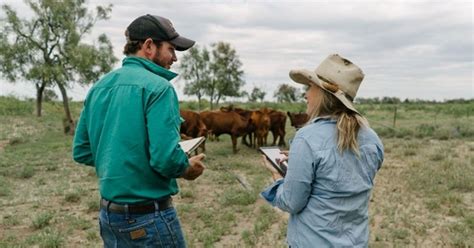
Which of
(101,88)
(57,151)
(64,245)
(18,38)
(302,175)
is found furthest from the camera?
(18,38)

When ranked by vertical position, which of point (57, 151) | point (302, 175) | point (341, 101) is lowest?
point (57, 151)

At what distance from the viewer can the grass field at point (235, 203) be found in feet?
19.9

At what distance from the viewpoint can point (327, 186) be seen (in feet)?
8.22

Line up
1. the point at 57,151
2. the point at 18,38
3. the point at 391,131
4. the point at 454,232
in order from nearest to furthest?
the point at 454,232 → the point at 57,151 → the point at 391,131 → the point at 18,38

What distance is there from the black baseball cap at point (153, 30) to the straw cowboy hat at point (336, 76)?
699 mm

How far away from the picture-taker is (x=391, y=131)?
20.2 meters

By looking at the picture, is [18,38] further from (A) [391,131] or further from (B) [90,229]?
(B) [90,229]

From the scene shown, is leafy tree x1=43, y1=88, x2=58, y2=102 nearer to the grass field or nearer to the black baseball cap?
the grass field

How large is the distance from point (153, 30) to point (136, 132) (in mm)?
572

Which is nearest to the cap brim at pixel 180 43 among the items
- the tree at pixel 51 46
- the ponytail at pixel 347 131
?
the ponytail at pixel 347 131

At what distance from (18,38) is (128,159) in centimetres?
2685

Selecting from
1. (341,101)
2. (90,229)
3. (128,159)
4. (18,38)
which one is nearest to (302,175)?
(341,101)

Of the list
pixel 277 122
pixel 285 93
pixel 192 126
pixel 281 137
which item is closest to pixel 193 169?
pixel 192 126

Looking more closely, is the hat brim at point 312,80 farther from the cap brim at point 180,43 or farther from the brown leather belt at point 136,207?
the brown leather belt at point 136,207
